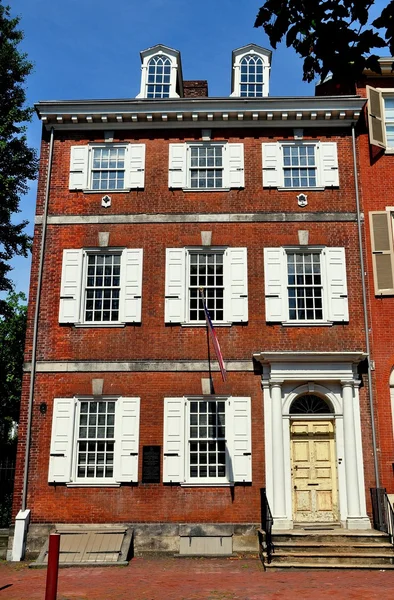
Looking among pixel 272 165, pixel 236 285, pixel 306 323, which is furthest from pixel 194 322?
pixel 272 165

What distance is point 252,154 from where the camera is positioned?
54.0ft

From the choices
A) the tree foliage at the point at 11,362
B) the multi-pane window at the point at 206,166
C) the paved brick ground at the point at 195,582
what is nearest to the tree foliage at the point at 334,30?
the paved brick ground at the point at 195,582

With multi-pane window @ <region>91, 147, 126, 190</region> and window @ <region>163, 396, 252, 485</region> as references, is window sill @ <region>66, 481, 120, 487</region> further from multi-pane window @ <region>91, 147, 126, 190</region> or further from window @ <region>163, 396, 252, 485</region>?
multi-pane window @ <region>91, 147, 126, 190</region>

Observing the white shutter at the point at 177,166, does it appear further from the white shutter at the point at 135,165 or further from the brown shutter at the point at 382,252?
the brown shutter at the point at 382,252

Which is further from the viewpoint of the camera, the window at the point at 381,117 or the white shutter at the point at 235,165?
the window at the point at 381,117

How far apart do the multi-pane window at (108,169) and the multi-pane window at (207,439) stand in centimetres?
652

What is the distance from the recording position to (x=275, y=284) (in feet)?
50.2

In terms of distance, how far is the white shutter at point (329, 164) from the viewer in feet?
53.0

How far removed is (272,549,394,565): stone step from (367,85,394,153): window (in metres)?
10.5

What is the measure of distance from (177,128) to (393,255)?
6.93 meters

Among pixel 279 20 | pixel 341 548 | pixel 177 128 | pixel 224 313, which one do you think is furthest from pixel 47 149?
pixel 341 548

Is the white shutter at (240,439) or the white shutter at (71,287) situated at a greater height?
the white shutter at (71,287)

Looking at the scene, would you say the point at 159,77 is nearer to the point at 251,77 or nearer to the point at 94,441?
the point at 251,77

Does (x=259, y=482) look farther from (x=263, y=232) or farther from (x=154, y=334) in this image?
(x=263, y=232)
